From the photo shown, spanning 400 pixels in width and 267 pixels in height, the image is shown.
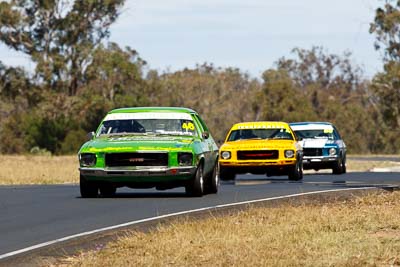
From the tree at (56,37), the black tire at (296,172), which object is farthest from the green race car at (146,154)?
the tree at (56,37)

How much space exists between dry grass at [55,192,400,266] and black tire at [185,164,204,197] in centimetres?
428

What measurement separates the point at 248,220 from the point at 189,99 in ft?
308

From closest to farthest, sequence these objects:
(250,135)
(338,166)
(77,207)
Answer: (77,207), (250,135), (338,166)

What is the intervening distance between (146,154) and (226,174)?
31.5 ft

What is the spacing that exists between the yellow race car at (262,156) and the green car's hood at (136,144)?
7.83m

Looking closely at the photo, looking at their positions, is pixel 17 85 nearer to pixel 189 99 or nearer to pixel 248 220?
pixel 189 99

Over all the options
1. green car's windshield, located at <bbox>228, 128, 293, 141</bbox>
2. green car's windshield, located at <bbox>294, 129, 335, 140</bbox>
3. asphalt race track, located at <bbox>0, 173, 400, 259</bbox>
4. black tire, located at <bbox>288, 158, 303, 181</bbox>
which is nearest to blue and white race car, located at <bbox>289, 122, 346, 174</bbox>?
green car's windshield, located at <bbox>294, 129, 335, 140</bbox>

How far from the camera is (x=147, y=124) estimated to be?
21078 millimetres

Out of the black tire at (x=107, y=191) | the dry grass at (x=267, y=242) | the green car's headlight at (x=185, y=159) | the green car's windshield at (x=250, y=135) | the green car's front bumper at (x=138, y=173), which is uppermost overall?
the green car's windshield at (x=250, y=135)

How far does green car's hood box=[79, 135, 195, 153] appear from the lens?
767 inches

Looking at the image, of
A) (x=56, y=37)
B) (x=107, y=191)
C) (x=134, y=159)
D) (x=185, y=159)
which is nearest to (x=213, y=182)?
(x=107, y=191)

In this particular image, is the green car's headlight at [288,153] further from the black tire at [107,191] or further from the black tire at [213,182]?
the black tire at [107,191]

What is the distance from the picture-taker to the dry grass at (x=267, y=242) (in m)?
10.5

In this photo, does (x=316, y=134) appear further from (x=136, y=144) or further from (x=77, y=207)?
(x=77, y=207)
